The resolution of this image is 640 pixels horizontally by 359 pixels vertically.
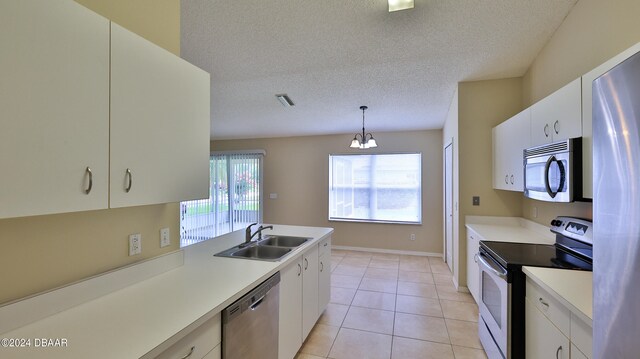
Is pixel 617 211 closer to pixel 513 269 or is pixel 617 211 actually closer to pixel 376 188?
pixel 513 269

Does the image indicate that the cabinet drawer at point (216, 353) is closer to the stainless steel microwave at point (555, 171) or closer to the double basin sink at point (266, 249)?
the double basin sink at point (266, 249)

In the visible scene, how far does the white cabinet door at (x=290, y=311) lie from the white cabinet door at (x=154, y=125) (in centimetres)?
86

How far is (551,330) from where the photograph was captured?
53.8 inches

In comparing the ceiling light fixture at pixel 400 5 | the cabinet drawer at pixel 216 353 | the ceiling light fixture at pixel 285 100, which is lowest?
the cabinet drawer at pixel 216 353

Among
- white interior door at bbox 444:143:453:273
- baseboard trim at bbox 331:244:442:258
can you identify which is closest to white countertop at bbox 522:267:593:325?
white interior door at bbox 444:143:453:273

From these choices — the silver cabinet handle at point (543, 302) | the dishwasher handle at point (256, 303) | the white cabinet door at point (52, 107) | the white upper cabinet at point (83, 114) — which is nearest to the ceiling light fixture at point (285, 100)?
the white upper cabinet at point (83, 114)

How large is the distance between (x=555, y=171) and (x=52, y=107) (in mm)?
2659

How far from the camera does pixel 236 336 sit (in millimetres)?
1294

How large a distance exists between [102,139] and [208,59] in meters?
2.04

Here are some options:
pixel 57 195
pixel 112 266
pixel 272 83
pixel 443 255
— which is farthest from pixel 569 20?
pixel 443 255

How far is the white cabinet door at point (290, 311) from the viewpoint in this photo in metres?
→ 1.80

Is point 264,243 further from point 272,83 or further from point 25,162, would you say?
point 272,83

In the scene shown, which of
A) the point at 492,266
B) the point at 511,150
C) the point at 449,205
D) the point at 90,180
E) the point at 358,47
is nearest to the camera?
the point at 90,180

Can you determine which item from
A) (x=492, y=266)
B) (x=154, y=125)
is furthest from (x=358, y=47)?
(x=492, y=266)
